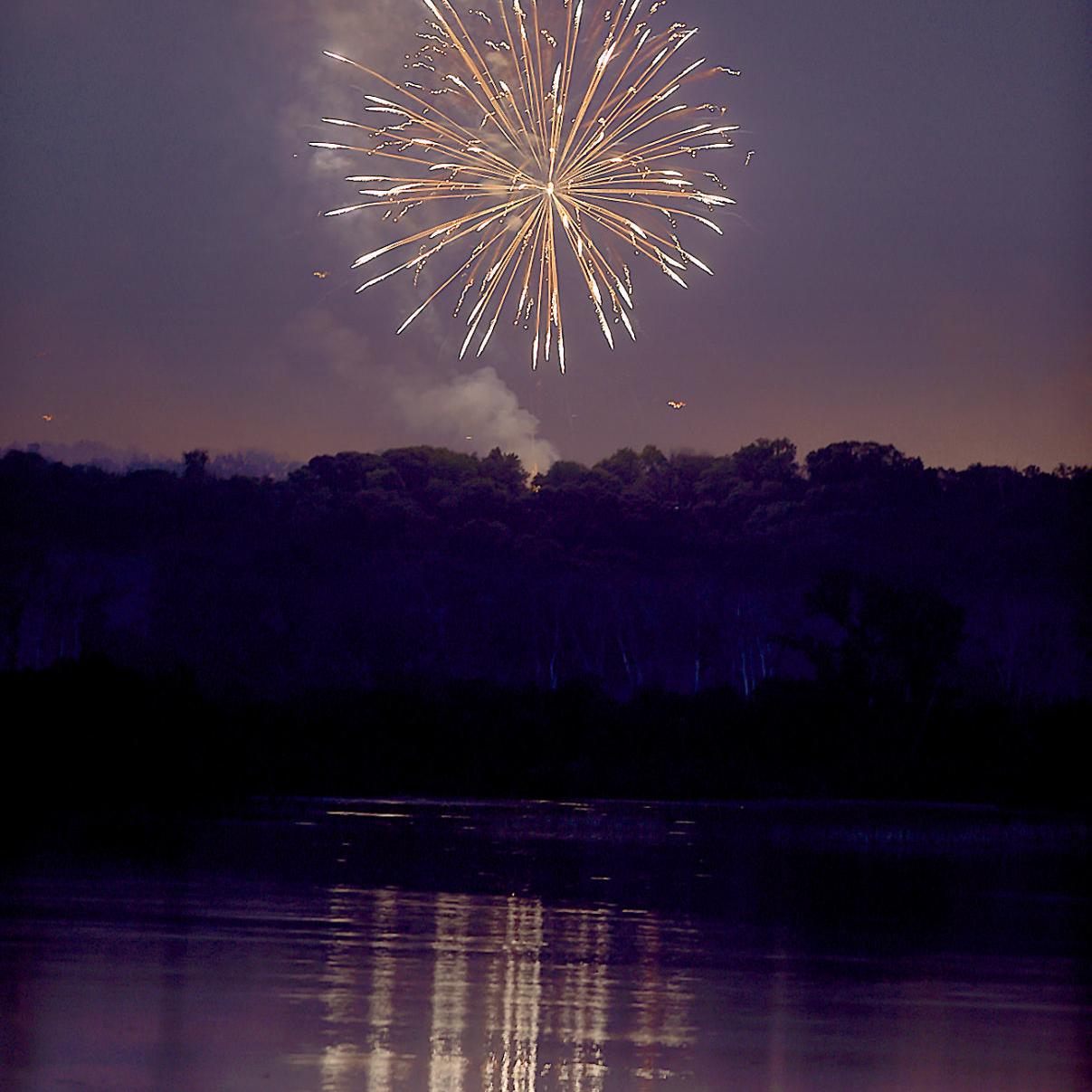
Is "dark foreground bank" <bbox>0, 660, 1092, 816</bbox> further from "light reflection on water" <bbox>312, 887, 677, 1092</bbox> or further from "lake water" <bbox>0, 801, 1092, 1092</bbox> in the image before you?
"light reflection on water" <bbox>312, 887, 677, 1092</bbox>

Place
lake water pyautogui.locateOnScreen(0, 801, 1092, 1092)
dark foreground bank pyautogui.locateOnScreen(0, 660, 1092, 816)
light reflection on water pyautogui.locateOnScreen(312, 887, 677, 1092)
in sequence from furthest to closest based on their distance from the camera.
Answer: dark foreground bank pyautogui.locateOnScreen(0, 660, 1092, 816) < lake water pyautogui.locateOnScreen(0, 801, 1092, 1092) < light reflection on water pyautogui.locateOnScreen(312, 887, 677, 1092)

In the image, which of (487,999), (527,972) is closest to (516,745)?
(527,972)

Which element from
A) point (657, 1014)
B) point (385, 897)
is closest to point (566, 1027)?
point (657, 1014)

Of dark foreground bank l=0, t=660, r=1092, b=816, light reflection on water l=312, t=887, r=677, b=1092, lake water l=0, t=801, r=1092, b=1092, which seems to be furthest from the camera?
dark foreground bank l=0, t=660, r=1092, b=816

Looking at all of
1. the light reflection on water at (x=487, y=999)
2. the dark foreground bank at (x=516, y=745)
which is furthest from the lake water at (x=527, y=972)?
the dark foreground bank at (x=516, y=745)

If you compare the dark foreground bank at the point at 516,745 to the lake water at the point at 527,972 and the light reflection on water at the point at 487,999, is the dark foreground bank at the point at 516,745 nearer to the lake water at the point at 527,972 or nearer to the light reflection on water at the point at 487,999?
the lake water at the point at 527,972

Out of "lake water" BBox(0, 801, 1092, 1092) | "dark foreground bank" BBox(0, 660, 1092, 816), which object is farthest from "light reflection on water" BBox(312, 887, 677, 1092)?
"dark foreground bank" BBox(0, 660, 1092, 816)

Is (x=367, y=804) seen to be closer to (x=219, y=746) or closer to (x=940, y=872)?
(x=219, y=746)

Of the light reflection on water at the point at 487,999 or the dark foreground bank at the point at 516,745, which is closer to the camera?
the light reflection on water at the point at 487,999
